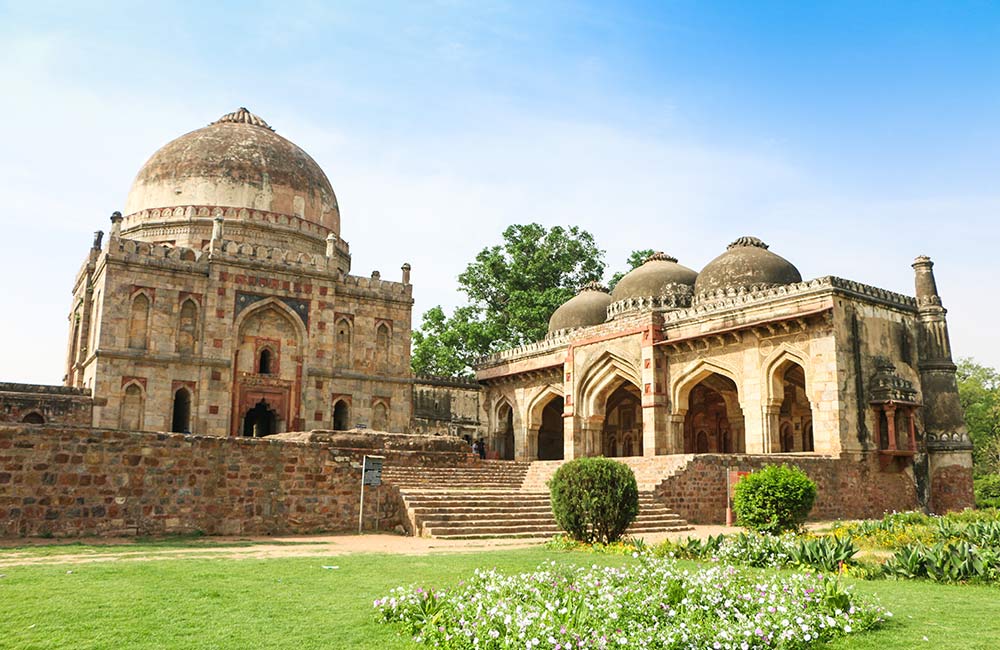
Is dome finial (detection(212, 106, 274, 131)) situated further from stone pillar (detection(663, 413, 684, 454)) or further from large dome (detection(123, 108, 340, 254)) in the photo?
stone pillar (detection(663, 413, 684, 454))

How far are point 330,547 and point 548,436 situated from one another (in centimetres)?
2089

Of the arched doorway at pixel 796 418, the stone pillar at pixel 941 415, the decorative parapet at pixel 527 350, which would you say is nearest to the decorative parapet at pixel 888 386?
the stone pillar at pixel 941 415

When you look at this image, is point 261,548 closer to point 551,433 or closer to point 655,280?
point 655,280

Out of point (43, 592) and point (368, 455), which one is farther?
point (368, 455)

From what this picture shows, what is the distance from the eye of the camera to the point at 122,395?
20.5 meters

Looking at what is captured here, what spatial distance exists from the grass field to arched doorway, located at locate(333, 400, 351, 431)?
14.9m

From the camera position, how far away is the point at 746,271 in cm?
2345

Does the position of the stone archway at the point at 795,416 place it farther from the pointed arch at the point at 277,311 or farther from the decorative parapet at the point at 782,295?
the pointed arch at the point at 277,311

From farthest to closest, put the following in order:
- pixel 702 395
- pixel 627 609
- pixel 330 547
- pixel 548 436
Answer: pixel 548 436 < pixel 702 395 < pixel 330 547 < pixel 627 609

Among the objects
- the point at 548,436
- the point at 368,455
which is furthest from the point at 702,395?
the point at 368,455

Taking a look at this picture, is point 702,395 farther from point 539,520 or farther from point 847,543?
point 847,543

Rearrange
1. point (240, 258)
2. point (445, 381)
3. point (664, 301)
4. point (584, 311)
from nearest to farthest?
point (240, 258) → point (664, 301) → point (584, 311) → point (445, 381)

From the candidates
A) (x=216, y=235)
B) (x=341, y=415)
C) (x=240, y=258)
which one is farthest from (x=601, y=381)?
(x=216, y=235)

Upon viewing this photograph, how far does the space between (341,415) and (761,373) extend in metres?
12.0
